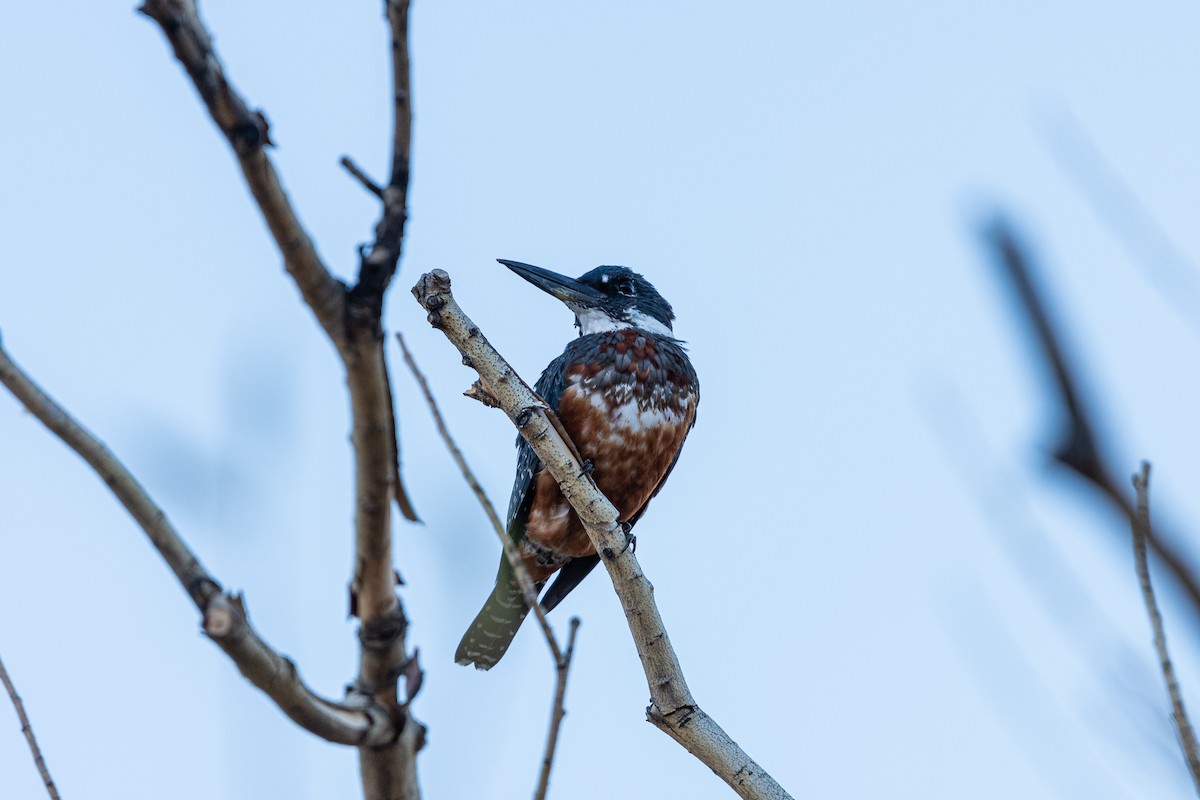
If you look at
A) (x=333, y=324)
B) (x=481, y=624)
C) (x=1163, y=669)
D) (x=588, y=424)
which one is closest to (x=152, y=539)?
(x=333, y=324)

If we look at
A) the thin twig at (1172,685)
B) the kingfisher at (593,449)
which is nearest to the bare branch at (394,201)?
the thin twig at (1172,685)

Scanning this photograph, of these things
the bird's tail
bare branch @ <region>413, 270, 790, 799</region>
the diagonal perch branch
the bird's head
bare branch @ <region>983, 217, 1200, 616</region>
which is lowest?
bare branch @ <region>983, 217, 1200, 616</region>

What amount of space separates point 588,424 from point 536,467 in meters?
0.48

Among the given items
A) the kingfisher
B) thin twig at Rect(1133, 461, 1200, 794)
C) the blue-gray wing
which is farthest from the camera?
the blue-gray wing

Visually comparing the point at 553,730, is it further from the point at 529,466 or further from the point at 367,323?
the point at 529,466

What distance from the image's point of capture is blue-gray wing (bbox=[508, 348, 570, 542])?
7.57 meters

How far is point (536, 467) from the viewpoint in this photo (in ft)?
24.9

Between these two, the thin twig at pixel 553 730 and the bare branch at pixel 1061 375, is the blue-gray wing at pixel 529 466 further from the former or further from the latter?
the bare branch at pixel 1061 375

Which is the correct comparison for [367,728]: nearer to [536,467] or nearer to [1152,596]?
[1152,596]

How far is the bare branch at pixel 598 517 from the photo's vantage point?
4660mm

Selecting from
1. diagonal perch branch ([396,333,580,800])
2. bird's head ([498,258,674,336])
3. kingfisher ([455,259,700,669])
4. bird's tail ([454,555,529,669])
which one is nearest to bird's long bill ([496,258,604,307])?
bird's head ([498,258,674,336])

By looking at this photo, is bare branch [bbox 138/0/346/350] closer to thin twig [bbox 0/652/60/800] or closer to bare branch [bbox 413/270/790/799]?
thin twig [bbox 0/652/60/800]

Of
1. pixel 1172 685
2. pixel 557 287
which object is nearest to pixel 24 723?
pixel 1172 685

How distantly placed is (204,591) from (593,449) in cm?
524
